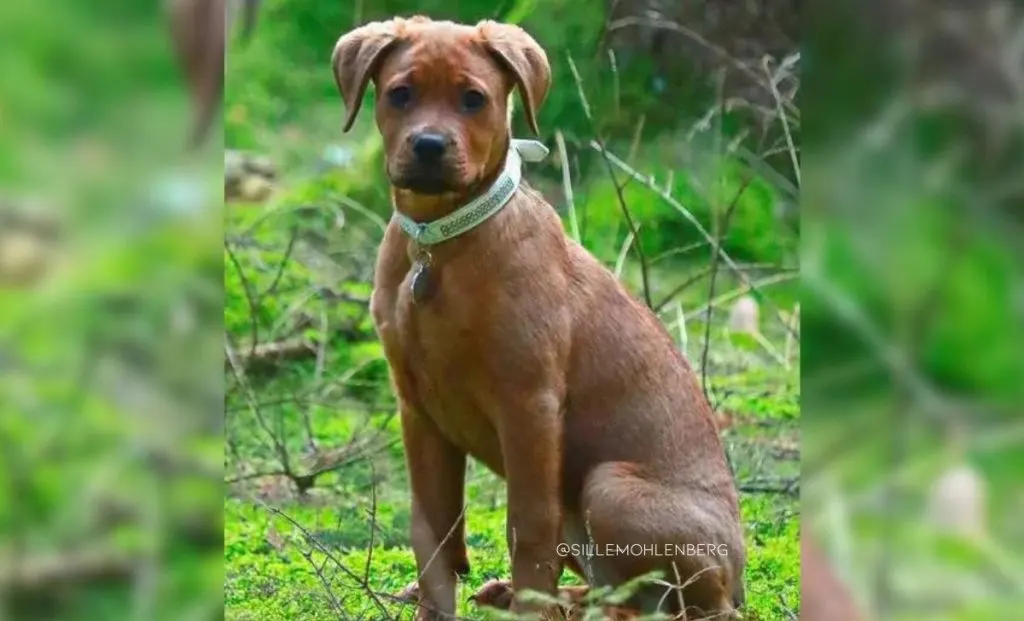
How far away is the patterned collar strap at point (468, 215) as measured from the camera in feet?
7.31

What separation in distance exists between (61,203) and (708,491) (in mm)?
1088

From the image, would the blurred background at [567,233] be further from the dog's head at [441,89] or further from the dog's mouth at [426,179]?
the dog's mouth at [426,179]

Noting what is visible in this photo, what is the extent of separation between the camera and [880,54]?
8.45 ft

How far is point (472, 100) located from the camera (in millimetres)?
2172

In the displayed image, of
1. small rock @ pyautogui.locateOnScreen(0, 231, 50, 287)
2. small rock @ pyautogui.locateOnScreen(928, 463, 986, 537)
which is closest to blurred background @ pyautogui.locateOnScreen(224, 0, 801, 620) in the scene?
small rock @ pyautogui.locateOnScreen(928, 463, 986, 537)

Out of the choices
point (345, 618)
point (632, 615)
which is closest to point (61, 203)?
point (345, 618)

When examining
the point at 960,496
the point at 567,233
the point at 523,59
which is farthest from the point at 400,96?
the point at 960,496

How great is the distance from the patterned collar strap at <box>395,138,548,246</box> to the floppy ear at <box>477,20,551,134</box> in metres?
0.09

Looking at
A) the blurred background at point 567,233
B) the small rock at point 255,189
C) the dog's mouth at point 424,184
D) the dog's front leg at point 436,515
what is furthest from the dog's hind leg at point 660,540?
the small rock at point 255,189

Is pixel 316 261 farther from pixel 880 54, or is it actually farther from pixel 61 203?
pixel 880 54

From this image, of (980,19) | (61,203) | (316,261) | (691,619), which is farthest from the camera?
(316,261)

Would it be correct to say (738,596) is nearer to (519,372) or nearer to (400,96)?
(519,372)

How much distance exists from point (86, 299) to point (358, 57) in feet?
1.76

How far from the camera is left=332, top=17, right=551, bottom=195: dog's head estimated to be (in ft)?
7.00
